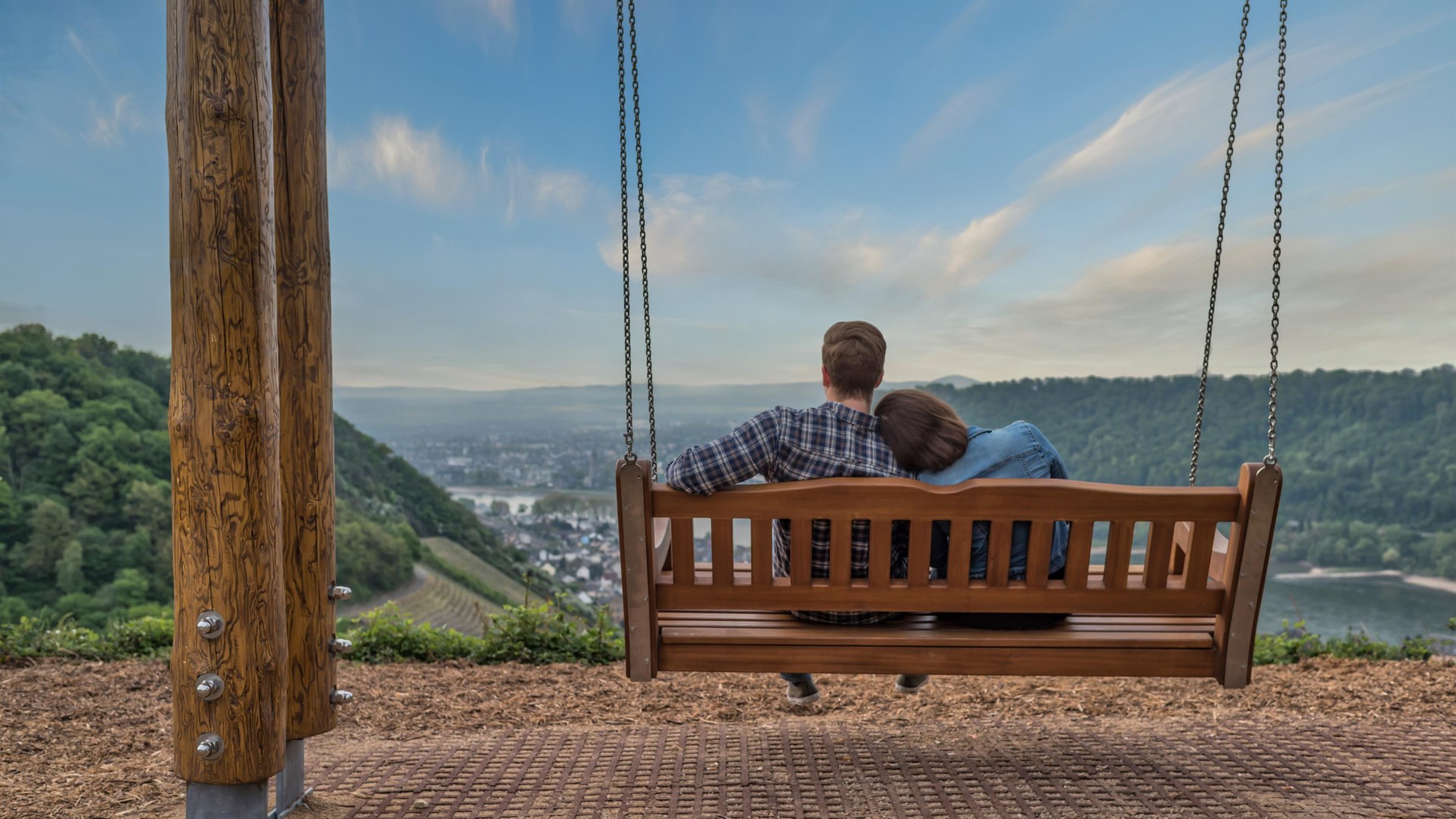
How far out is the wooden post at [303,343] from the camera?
2.86 metres

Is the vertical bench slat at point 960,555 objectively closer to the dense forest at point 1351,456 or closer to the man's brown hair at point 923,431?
the man's brown hair at point 923,431

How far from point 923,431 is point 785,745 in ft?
5.51

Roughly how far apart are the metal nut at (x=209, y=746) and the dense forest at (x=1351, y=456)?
1045 cm

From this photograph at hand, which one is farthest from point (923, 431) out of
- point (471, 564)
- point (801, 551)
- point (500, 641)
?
point (471, 564)

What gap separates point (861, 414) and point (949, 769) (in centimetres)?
153

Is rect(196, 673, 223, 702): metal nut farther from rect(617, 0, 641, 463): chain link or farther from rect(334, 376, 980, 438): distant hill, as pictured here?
rect(334, 376, 980, 438): distant hill

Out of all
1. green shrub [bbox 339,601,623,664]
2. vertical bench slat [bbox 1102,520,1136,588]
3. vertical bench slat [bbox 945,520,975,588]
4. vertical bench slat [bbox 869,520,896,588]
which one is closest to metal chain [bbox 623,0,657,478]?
vertical bench slat [bbox 869,520,896,588]

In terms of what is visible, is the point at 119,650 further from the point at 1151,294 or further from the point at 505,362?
the point at 505,362

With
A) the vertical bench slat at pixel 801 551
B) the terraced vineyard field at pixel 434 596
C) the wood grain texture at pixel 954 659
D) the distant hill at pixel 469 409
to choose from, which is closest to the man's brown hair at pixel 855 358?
the vertical bench slat at pixel 801 551

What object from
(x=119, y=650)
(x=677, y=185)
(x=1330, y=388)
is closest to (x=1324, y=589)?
(x=1330, y=388)

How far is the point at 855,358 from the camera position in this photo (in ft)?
9.49

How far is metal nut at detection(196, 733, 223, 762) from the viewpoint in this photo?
99.3 inches

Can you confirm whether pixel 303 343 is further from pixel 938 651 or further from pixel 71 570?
pixel 71 570

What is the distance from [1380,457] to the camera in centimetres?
1510
